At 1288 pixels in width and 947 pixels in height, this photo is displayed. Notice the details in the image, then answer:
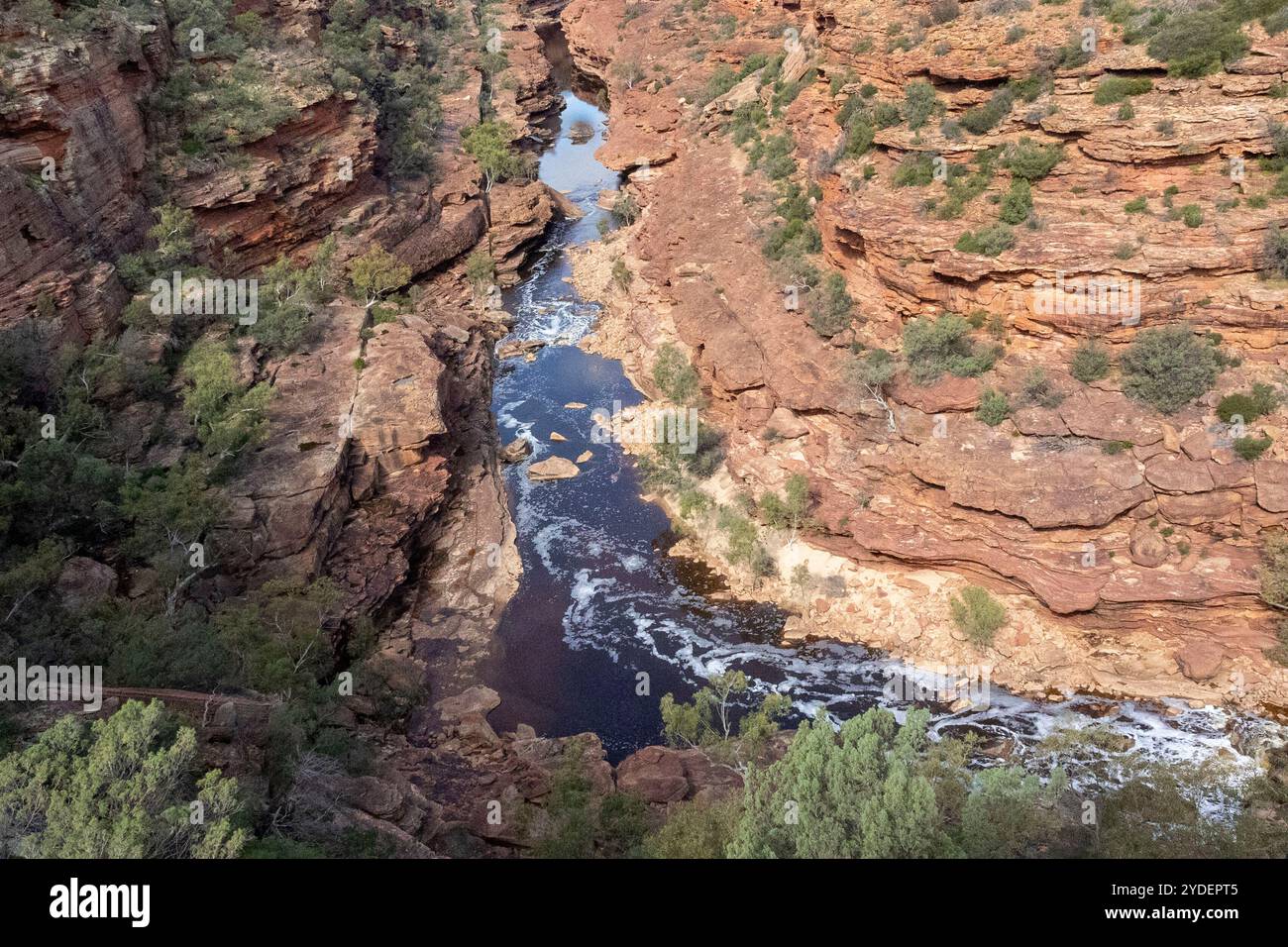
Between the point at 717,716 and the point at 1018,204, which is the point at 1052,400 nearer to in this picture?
the point at 1018,204

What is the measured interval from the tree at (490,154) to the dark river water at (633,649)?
78.9ft

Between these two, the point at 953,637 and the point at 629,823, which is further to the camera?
the point at 953,637

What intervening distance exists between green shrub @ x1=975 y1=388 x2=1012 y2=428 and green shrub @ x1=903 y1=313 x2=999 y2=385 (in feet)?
3.71

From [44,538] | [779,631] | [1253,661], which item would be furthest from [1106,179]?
[44,538]

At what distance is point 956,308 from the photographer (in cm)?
2886

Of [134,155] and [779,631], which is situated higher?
[134,155]

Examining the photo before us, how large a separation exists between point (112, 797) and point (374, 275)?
32.5 metres

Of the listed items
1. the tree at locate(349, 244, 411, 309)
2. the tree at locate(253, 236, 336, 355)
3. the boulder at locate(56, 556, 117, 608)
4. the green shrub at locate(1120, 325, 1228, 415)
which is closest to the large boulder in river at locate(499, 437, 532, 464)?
the tree at locate(253, 236, 336, 355)

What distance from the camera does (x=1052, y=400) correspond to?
2620cm

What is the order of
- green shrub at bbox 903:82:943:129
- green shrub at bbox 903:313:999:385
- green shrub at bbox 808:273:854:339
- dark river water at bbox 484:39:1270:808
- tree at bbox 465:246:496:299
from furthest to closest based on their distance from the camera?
tree at bbox 465:246:496:299
green shrub at bbox 903:82:943:129
green shrub at bbox 808:273:854:339
green shrub at bbox 903:313:999:385
dark river water at bbox 484:39:1270:808

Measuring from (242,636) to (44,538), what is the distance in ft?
18.6

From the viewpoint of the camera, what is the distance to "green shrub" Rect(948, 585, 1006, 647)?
25.1m

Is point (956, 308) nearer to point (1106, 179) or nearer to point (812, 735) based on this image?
point (1106, 179)

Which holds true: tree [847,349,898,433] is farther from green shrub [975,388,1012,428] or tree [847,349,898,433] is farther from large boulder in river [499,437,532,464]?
large boulder in river [499,437,532,464]
